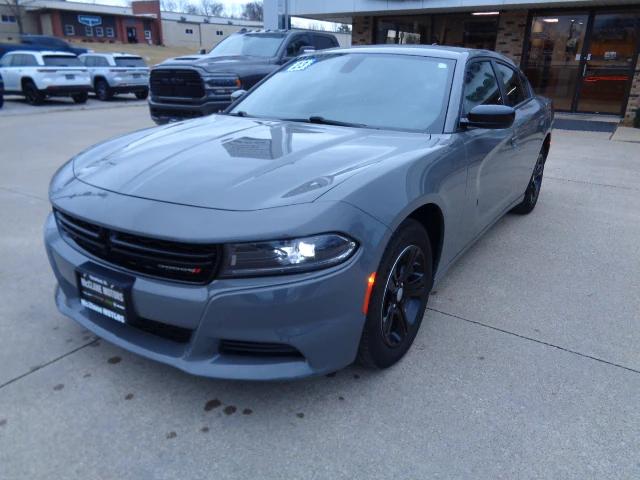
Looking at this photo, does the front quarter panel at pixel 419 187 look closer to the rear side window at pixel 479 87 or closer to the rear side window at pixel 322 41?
the rear side window at pixel 479 87

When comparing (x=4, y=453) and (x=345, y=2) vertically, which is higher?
(x=345, y=2)

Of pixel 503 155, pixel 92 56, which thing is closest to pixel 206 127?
pixel 503 155

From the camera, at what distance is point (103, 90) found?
17.7m

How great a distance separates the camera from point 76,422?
2.17 metres

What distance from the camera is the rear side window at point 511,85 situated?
13.6 ft

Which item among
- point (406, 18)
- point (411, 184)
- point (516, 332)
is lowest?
point (516, 332)

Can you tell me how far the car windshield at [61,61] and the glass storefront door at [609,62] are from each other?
14938mm

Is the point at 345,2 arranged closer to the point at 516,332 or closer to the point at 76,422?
the point at 516,332

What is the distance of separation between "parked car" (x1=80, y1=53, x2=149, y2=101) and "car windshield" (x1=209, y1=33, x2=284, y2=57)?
907 centimetres

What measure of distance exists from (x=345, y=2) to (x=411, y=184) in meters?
13.5

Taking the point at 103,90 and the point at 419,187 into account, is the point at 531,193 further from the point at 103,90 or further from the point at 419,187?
the point at 103,90

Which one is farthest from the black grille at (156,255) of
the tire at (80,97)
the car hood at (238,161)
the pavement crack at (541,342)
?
the tire at (80,97)

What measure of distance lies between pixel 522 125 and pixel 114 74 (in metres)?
16.4

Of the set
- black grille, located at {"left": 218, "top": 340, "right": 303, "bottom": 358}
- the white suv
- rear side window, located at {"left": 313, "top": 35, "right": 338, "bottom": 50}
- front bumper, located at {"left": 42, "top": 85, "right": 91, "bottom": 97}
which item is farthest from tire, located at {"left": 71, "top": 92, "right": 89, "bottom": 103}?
black grille, located at {"left": 218, "top": 340, "right": 303, "bottom": 358}
